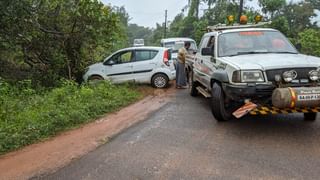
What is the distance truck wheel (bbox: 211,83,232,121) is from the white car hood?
0.57 m

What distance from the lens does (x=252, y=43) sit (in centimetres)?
859

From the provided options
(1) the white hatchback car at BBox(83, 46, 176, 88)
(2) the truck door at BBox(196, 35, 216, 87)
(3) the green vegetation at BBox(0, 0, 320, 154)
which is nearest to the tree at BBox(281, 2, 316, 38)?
(3) the green vegetation at BBox(0, 0, 320, 154)

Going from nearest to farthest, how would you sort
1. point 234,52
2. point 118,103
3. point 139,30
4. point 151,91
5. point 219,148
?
point 219,148 < point 234,52 < point 118,103 < point 151,91 < point 139,30

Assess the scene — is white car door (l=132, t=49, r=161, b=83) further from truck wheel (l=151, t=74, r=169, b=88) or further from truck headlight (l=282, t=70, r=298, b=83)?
truck headlight (l=282, t=70, r=298, b=83)

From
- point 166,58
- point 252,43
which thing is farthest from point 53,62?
point 252,43

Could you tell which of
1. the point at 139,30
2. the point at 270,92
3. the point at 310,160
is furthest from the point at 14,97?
Answer: the point at 139,30

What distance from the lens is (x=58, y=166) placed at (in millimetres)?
5656

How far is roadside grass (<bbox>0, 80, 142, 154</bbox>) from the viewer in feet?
23.5

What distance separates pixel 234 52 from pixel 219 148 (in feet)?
9.11

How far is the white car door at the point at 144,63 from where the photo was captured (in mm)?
14172

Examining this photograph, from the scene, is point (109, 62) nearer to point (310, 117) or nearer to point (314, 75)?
point (310, 117)

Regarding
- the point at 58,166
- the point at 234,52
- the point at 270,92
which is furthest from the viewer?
the point at 234,52

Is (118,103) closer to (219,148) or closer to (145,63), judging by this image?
(145,63)

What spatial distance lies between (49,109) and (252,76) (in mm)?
4453
